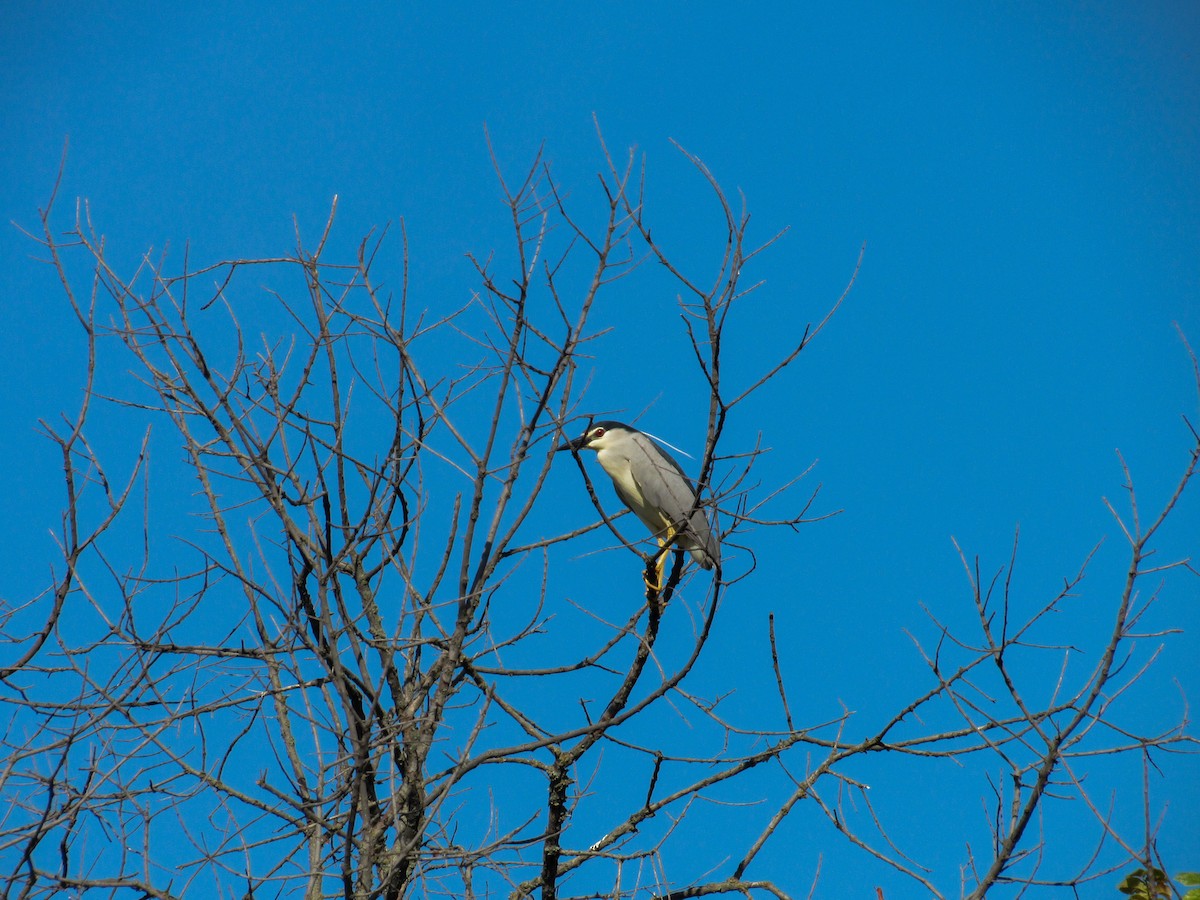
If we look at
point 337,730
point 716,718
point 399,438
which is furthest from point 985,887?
point 399,438

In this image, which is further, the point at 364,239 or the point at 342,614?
the point at 364,239

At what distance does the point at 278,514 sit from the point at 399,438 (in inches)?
12.6

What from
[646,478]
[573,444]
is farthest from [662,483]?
[573,444]

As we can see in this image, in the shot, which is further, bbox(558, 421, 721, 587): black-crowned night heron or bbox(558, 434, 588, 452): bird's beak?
bbox(558, 421, 721, 587): black-crowned night heron

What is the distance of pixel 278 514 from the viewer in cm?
227

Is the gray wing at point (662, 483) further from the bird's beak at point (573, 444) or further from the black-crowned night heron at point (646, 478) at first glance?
the bird's beak at point (573, 444)

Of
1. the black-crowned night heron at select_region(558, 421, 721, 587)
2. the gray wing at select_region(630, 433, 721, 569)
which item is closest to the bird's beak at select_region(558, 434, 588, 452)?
the black-crowned night heron at select_region(558, 421, 721, 587)

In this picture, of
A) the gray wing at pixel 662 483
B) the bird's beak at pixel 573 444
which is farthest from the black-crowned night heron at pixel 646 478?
the bird's beak at pixel 573 444

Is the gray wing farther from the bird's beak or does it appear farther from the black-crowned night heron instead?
the bird's beak

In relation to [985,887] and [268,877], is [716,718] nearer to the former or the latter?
[985,887]

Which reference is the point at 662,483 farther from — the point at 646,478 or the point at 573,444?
the point at 573,444

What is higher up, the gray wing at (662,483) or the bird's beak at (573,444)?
the gray wing at (662,483)

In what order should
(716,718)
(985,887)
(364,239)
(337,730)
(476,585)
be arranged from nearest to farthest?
(985,887)
(337,730)
(476,585)
(364,239)
(716,718)

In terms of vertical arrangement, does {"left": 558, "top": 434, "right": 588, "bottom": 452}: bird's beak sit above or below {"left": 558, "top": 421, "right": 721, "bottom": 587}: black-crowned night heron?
below
